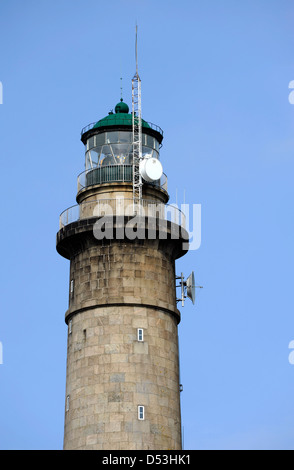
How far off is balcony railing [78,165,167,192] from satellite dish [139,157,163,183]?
1.17m

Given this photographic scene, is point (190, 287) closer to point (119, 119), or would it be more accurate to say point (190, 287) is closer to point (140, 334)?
point (140, 334)

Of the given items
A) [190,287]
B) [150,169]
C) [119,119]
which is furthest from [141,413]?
[119,119]

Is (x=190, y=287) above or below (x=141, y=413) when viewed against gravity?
above

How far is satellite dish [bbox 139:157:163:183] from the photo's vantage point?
5916cm

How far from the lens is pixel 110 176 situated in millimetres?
60531

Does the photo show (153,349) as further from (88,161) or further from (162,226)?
(88,161)

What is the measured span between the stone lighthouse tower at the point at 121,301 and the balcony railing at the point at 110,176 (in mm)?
56

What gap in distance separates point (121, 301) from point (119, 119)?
1117 centimetres

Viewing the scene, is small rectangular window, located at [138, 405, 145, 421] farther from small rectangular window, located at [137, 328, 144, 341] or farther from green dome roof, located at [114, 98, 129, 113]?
green dome roof, located at [114, 98, 129, 113]

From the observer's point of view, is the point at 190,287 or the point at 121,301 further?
the point at 190,287

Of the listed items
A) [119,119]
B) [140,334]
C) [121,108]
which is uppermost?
[121,108]

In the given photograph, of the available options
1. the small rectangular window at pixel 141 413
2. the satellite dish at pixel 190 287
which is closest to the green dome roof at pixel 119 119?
the satellite dish at pixel 190 287

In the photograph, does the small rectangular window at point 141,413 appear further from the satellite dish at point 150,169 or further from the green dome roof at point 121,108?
the green dome roof at point 121,108

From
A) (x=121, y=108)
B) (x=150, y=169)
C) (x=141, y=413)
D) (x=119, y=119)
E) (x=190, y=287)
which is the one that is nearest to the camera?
(x=141, y=413)
